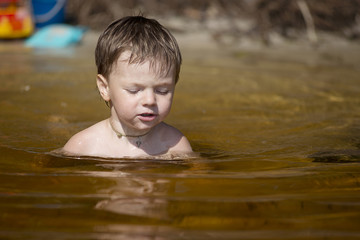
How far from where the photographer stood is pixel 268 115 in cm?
505

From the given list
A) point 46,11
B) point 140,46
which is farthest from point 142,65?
point 46,11

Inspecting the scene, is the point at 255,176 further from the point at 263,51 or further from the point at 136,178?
the point at 263,51

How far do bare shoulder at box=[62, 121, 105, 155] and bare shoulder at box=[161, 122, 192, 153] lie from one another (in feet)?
1.44

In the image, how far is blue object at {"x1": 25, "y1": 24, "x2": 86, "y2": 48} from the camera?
32.3 ft

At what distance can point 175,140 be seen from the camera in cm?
362

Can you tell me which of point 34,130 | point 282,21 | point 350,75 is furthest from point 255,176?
point 282,21

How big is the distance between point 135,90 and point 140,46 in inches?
10.8

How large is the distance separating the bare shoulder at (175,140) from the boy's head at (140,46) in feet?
1.64

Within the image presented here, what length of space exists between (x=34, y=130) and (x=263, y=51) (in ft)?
19.5

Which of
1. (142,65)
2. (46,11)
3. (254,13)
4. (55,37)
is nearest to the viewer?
(142,65)

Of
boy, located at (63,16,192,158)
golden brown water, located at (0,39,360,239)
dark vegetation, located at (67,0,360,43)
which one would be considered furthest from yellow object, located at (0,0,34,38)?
boy, located at (63,16,192,158)

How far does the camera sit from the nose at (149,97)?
3.09 metres

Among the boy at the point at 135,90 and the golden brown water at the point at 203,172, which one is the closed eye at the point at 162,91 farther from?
the golden brown water at the point at 203,172

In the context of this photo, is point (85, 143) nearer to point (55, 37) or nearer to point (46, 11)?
point (55, 37)
